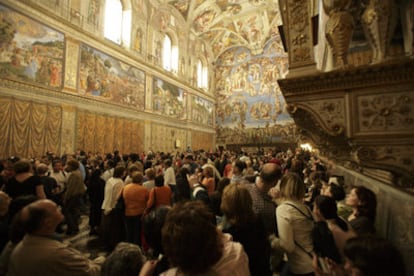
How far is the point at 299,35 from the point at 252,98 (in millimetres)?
23711

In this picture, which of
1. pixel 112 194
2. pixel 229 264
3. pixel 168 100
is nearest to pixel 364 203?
pixel 229 264

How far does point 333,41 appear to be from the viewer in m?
1.50

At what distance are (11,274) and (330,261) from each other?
84.0 inches

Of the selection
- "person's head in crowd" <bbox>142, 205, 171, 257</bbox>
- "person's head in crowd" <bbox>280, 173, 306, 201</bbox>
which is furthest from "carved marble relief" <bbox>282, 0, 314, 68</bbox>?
"person's head in crowd" <bbox>142, 205, 171, 257</bbox>

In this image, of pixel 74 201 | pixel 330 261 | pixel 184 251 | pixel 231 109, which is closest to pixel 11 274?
pixel 184 251

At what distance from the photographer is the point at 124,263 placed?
4.23 ft

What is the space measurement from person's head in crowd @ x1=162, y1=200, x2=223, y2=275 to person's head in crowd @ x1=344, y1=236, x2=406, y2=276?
62cm

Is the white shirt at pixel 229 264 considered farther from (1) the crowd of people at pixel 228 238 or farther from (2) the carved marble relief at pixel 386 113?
(2) the carved marble relief at pixel 386 113

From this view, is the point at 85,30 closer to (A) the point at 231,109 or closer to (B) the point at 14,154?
(B) the point at 14,154

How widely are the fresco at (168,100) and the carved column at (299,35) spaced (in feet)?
47.2

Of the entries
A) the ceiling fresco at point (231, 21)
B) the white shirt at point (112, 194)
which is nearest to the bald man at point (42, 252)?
the white shirt at point (112, 194)

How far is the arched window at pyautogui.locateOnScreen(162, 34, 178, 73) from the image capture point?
680 inches

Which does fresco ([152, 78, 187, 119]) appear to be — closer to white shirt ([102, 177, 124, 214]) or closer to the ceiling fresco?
the ceiling fresco

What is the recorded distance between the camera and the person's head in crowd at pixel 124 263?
1282mm
